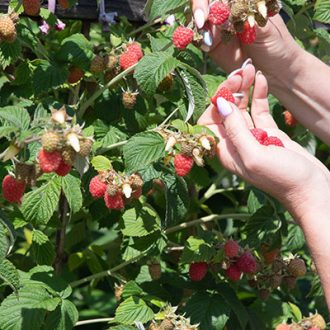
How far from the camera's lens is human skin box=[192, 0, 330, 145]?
2.27m

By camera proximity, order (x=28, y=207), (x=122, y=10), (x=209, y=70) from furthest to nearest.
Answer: (x=209, y=70), (x=122, y=10), (x=28, y=207)

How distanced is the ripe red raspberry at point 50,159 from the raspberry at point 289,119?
1252 mm

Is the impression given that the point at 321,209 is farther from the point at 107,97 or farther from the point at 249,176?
the point at 107,97

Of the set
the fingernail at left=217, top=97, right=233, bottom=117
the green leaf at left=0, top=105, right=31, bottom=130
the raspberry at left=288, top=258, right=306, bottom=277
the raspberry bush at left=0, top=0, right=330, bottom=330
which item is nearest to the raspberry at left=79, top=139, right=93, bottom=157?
the raspberry bush at left=0, top=0, right=330, bottom=330

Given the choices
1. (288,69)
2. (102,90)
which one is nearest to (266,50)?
(288,69)

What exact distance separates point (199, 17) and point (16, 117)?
49 cm

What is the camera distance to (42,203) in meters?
1.90

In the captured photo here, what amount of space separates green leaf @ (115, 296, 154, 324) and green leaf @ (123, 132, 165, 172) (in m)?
0.43

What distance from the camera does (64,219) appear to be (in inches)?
86.6

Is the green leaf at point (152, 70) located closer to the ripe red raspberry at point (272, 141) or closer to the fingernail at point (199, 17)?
the fingernail at point (199, 17)

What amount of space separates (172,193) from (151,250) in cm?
16

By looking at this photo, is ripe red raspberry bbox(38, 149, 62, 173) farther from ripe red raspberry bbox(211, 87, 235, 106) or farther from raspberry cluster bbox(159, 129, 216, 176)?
ripe red raspberry bbox(211, 87, 235, 106)

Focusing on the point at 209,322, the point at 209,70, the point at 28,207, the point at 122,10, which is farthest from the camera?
the point at 209,70

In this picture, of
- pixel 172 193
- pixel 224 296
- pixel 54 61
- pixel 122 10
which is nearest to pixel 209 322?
pixel 224 296
